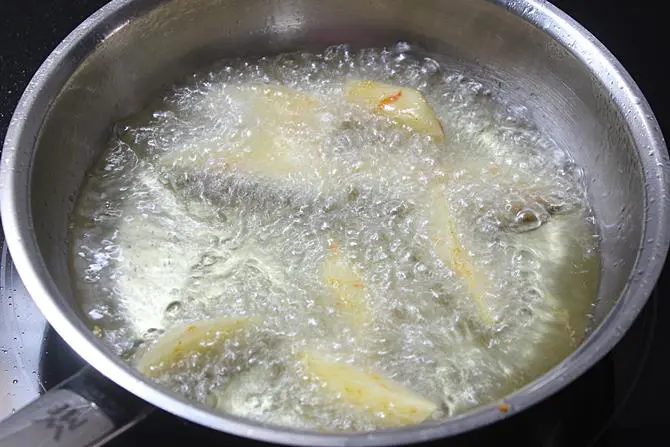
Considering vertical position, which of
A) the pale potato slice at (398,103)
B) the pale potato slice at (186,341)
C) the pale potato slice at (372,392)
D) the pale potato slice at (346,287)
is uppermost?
the pale potato slice at (398,103)

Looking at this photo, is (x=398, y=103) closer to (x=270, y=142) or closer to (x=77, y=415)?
(x=270, y=142)

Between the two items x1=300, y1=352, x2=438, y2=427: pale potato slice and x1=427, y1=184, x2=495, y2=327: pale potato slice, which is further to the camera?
x1=427, y1=184, x2=495, y2=327: pale potato slice

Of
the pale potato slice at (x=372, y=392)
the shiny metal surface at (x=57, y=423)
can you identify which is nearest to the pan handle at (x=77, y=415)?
the shiny metal surface at (x=57, y=423)

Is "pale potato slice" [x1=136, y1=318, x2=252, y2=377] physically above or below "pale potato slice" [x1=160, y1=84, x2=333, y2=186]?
below

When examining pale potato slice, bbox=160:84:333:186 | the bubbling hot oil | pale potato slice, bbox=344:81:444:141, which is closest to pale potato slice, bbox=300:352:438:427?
the bubbling hot oil

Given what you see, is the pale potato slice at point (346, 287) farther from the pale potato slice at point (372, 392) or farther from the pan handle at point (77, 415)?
the pan handle at point (77, 415)

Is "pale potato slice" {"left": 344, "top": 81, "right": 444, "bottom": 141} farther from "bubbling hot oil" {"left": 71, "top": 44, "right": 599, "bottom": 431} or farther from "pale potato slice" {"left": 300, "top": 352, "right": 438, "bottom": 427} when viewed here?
"pale potato slice" {"left": 300, "top": 352, "right": 438, "bottom": 427}
